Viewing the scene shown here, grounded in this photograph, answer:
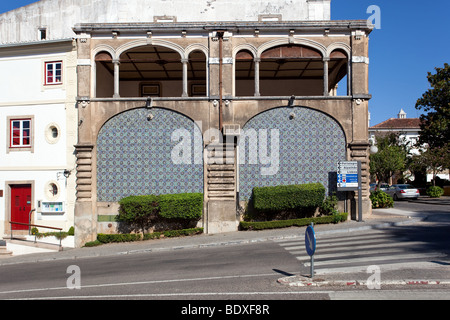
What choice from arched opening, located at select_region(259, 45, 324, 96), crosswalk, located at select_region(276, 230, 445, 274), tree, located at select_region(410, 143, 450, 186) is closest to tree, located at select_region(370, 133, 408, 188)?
tree, located at select_region(410, 143, 450, 186)

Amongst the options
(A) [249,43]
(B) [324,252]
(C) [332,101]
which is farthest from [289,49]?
(B) [324,252]

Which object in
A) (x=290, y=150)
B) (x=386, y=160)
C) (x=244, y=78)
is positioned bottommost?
(x=290, y=150)

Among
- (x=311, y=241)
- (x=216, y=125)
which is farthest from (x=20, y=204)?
(x=311, y=241)

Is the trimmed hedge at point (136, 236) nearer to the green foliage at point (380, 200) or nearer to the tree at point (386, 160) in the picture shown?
the green foliage at point (380, 200)

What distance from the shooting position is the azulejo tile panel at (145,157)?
2000cm

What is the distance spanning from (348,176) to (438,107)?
23.4 metres

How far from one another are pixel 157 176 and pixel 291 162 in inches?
246

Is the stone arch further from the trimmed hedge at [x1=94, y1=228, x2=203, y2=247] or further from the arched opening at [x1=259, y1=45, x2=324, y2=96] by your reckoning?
the trimmed hedge at [x1=94, y1=228, x2=203, y2=247]

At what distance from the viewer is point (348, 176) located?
761 inches

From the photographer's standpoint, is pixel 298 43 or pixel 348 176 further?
pixel 298 43

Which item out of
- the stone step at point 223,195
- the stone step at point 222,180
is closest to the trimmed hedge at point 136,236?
the stone step at point 223,195

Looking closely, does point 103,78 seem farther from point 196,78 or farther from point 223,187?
point 223,187

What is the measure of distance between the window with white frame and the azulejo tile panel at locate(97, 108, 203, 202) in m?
3.83

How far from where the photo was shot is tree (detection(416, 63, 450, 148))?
36.6m
